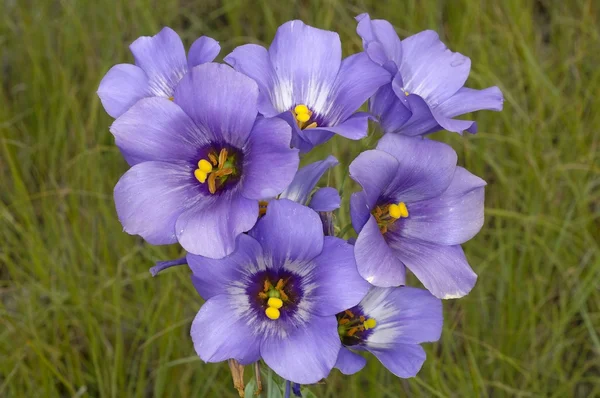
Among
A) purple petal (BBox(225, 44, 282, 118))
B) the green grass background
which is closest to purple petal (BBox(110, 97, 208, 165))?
purple petal (BBox(225, 44, 282, 118))

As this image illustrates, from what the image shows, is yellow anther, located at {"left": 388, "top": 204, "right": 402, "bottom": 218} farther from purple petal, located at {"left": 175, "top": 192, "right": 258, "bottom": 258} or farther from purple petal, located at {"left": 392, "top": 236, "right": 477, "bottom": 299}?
purple petal, located at {"left": 175, "top": 192, "right": 258, "bottom": 258}

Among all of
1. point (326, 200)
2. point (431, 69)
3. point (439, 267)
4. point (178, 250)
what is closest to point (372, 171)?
point (326, 200)

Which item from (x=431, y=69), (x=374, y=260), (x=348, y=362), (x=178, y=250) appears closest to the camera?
(x=374, y=260)

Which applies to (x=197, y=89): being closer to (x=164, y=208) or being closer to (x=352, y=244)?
(x=164, y=208)

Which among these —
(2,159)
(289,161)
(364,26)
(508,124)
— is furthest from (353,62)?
(2,159)

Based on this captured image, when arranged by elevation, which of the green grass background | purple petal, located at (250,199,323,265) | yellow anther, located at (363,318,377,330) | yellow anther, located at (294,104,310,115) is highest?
yellow anther, located at (294,104,310,115)

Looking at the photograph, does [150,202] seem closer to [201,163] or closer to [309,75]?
[201,163]
